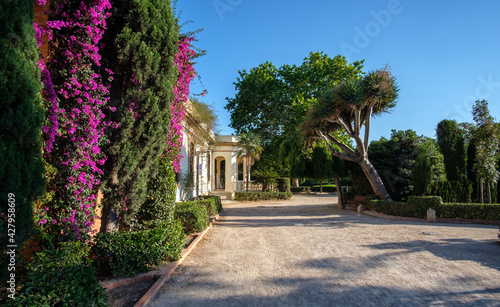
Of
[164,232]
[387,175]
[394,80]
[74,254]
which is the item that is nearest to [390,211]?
[387,175]

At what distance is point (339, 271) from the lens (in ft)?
17.7

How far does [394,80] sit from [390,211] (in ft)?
20.0

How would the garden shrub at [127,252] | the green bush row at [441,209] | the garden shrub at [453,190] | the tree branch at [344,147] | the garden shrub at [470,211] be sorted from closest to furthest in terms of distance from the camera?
the garden shrub at [127,252]
the garden shrub at [470,211]
the green bush row at [441,209]
the garden shrub at [453,190]
the tree branch at [344,147]

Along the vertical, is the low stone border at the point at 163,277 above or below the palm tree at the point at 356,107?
below

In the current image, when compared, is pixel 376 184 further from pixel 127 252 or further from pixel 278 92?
pixel 127 252

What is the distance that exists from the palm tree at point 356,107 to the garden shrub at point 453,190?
7.15ft

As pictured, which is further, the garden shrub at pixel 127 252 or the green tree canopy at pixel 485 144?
the green tree canopy at pixel 485 144

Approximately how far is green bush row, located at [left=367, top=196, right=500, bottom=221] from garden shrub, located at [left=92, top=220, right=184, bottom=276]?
11.2 metres

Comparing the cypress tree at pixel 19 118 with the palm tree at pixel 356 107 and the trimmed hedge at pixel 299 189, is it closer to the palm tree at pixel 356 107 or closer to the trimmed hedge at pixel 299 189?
the palm tree at pixel 356 107

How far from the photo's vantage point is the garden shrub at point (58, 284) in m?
3.10

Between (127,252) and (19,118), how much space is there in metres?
2.69

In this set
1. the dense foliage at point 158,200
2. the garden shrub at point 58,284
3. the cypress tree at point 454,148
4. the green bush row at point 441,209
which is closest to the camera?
the garden shrub at point 58,284

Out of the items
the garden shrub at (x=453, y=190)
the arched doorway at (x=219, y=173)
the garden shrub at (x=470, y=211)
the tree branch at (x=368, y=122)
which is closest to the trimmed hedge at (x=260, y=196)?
the arched doorway at (x=219, y=173)

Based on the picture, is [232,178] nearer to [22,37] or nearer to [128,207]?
[128,207]
